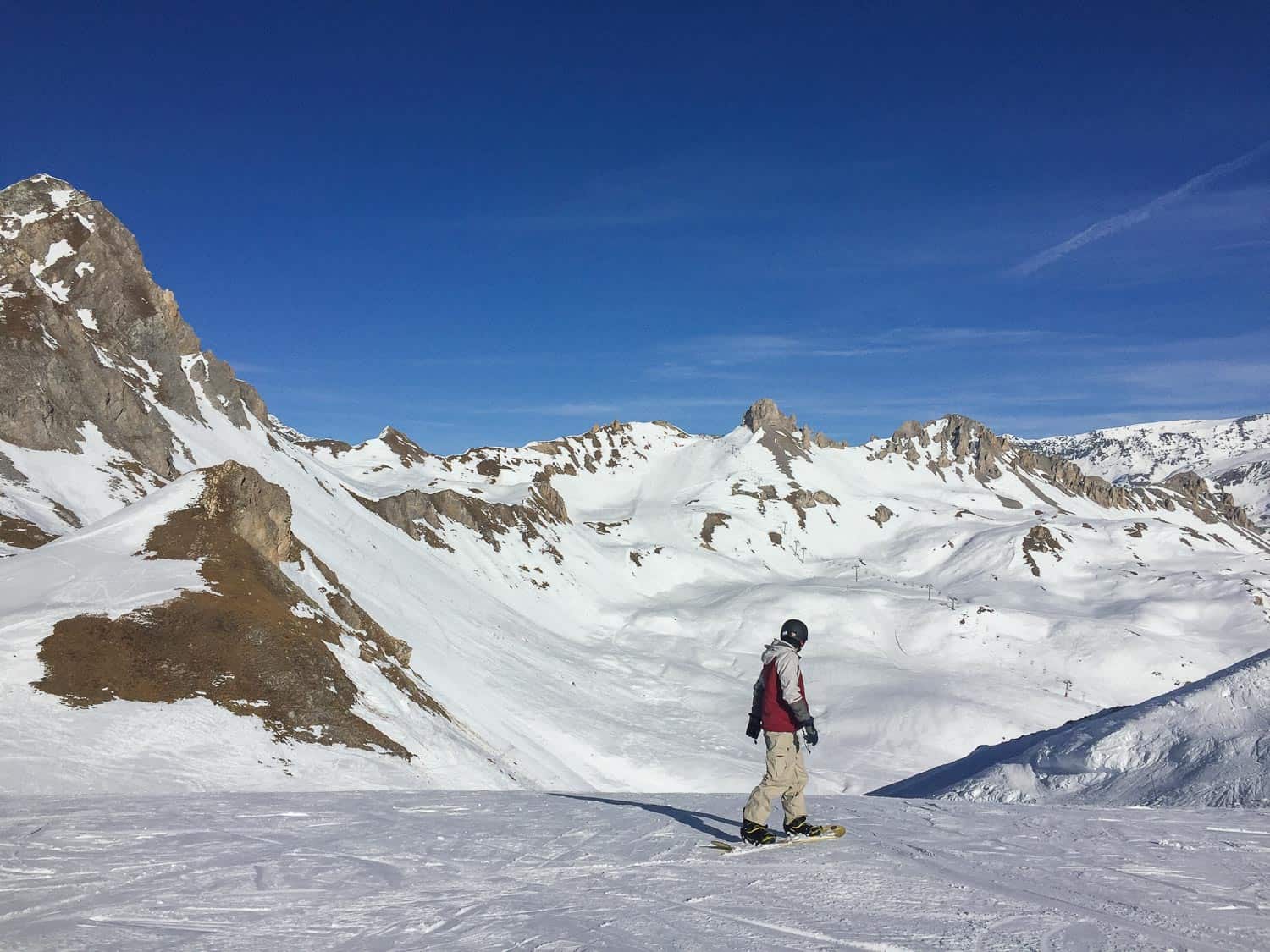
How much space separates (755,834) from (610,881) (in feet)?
7.51

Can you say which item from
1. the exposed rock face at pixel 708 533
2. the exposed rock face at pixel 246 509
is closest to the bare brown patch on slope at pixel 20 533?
the exposed rock face at pixel 246 509

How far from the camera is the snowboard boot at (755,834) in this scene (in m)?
10.1

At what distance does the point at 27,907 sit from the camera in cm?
755

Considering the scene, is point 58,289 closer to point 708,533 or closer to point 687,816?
point 687,816

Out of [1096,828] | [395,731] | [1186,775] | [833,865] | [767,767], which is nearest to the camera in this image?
[833,865]

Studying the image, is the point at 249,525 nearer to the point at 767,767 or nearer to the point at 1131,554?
the point at 767,767

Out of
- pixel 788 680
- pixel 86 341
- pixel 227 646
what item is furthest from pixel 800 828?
pixel 86 341

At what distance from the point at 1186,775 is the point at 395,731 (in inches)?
969

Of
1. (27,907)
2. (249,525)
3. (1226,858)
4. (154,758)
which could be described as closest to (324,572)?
(249,525)

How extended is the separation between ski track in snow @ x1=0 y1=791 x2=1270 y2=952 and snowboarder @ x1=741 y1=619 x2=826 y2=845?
26.4 inches

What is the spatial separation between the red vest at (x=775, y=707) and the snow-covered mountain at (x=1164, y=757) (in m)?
8.49

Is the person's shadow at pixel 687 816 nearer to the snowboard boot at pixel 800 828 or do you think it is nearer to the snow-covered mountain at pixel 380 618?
the snowboard boot at pixel 800 828

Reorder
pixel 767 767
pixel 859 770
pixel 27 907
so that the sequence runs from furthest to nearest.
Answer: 1. pixel 859 770
2. pixel 767 767
3. pixel 27 907

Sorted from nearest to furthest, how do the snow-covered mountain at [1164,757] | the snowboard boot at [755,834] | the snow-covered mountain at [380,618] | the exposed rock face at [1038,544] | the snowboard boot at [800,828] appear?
the snowboard boot at [755,834] < the snowboard boot at [800,828] < the snow-covered mountain at [1164,757] < the snow-covered mountain at [380,618] < the exposed rock face at [1038,544]
